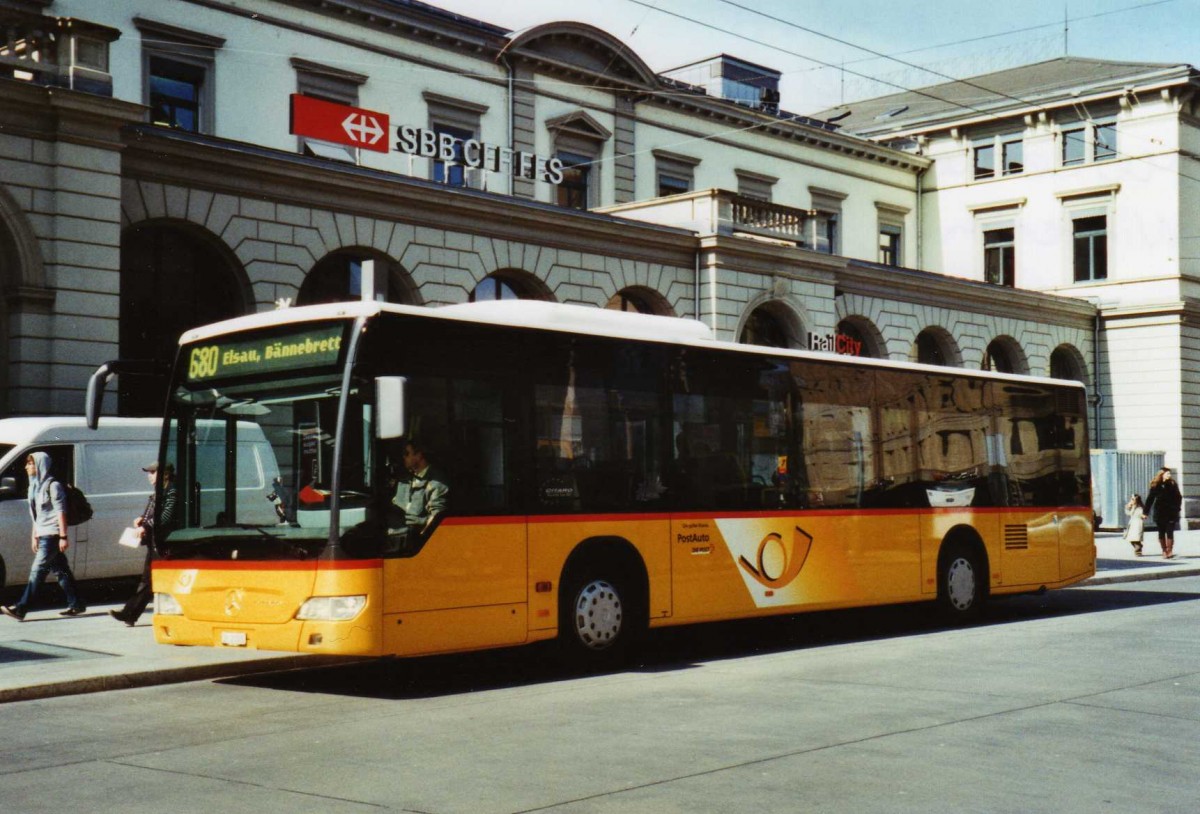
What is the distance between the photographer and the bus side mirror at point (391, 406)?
9734mm

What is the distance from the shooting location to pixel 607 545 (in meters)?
12.0

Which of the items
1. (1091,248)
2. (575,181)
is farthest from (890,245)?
(575,181)

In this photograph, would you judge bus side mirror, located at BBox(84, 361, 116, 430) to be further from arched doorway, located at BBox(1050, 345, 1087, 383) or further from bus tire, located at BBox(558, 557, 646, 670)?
arched doorway, located at BBox(1050, 345, 1087, 383)

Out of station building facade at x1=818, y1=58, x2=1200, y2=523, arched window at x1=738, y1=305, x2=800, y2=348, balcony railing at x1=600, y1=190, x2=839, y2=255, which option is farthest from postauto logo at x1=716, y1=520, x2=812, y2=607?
station building facade at x1=818, y1=58, x2=1200, y2=523

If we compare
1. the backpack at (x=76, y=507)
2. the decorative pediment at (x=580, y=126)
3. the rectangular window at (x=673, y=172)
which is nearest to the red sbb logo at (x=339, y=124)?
the decorative pediment at (x=580, y=126)

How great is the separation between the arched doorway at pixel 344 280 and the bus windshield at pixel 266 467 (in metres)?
13.8

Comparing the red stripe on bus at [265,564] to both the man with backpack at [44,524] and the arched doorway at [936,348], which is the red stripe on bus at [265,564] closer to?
the man with backpack at [44,524]

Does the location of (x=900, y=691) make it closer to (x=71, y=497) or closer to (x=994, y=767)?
(x=994, y=767)

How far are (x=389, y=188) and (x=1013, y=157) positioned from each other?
94.0 ft

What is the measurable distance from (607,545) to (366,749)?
170 inches

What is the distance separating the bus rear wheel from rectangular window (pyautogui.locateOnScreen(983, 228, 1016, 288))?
38.0 meters

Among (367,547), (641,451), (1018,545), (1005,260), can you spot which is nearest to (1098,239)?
(1005,260)

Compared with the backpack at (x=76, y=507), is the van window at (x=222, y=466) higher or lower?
higher

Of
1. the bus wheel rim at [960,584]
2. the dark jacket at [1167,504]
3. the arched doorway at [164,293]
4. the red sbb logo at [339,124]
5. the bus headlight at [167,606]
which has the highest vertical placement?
the red sbb logo at [339,124]
